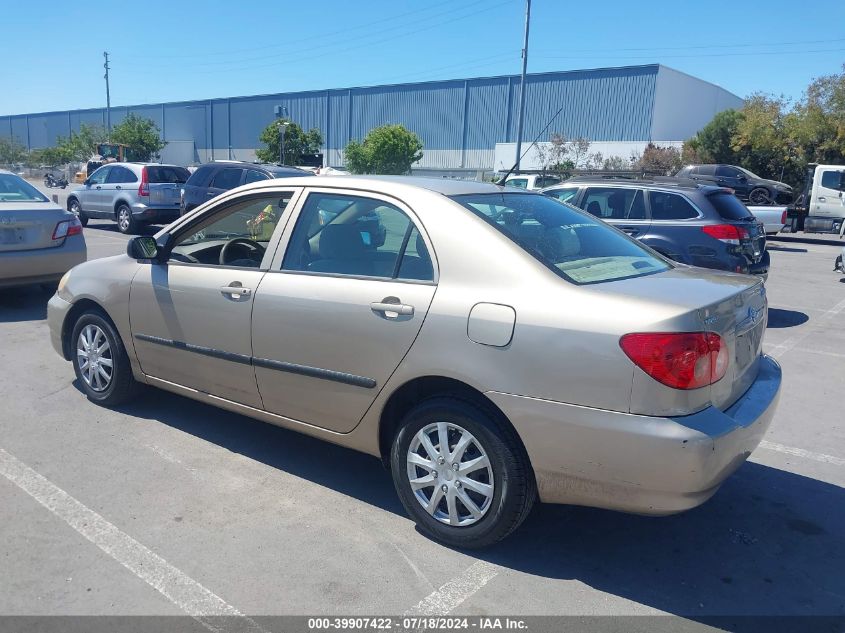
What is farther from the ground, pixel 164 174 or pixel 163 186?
pixel 164 174

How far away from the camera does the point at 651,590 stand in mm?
3109

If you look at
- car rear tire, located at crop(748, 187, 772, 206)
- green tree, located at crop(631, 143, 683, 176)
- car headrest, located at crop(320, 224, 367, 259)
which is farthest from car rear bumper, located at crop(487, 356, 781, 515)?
green tree, located at crop(631, 143, 683, 176)

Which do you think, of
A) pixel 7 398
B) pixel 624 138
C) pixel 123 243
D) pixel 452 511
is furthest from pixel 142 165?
pixel 624 138

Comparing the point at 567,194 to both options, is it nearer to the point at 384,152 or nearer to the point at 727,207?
the point at 727,207

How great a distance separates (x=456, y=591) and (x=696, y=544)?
1303 mm

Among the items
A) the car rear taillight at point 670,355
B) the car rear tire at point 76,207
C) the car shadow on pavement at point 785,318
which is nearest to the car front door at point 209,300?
the car rear taillight at point 670,355

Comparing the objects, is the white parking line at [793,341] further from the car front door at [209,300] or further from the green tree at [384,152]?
the green tree at [384,152]

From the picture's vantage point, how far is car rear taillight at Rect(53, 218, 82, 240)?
844cm

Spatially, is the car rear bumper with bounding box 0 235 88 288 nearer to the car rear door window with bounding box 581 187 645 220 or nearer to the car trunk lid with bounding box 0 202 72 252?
the car trunk lid with bounding box 0 202 72 252

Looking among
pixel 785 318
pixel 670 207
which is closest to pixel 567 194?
pixel 670 207

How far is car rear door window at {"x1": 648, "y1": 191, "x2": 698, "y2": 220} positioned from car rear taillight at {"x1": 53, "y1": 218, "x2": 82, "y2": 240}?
7.13 metres

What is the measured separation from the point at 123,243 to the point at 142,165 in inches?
116

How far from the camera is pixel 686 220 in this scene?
8492 mm

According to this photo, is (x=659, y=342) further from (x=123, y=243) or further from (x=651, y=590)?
(x=123, y=243)
